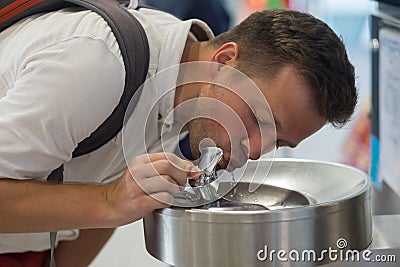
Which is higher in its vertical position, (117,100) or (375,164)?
(117,100)

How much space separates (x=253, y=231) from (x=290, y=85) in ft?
0.75

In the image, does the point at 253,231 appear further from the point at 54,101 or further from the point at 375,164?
the point at 375,164

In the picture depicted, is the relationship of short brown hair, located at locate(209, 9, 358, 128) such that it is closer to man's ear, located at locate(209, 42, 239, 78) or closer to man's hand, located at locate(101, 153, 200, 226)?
man's ear, located at locate(209, 42, 239, 78)

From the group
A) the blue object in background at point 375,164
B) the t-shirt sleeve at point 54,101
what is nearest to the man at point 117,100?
the t-shirt sleeve at point 54,101

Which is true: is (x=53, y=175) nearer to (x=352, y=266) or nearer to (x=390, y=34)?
(x=352, y=266)

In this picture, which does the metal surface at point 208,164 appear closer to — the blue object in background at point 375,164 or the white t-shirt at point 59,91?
the white t-shirt at point 59,91

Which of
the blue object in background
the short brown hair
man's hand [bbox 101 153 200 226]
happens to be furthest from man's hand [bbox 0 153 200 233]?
the blue object in background

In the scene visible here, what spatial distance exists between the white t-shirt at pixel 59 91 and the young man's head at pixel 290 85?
0.07 metres

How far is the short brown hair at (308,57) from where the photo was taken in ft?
2.43

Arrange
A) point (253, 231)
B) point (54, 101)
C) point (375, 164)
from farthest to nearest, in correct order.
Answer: point (375, 164) → point (54, 101) → point (253, 231)

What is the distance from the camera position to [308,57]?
739 millimetres

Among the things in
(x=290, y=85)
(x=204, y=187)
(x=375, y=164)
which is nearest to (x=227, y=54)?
(x=290, y=85)

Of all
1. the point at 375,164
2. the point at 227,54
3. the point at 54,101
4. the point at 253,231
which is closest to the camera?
the point at 253,231

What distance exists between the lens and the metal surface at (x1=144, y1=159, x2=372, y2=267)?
1.90 feet
